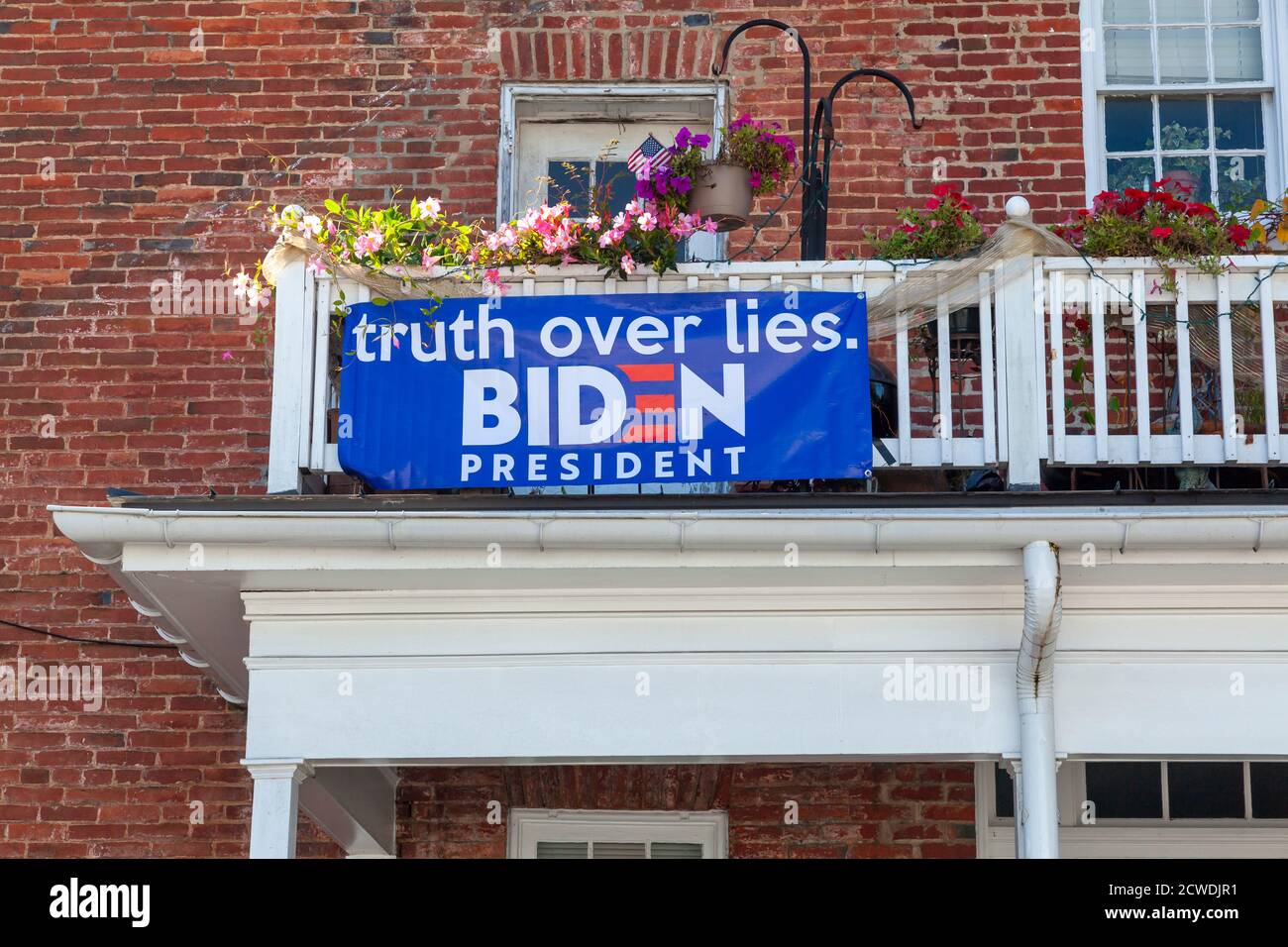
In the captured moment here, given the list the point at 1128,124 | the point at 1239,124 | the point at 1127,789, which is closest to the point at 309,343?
the point at 1127,789

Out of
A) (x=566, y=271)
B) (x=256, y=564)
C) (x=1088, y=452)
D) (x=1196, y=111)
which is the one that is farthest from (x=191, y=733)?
(x=1196, y=111)

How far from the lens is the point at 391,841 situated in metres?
8.16

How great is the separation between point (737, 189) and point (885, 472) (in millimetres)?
1300

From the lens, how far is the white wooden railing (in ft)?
20.7

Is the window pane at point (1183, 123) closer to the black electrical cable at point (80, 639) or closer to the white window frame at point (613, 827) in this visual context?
the white window frame at point (613, 827)

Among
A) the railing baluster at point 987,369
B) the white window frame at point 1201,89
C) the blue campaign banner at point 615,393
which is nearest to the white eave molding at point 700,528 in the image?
the blue campaign banner at point 615,393

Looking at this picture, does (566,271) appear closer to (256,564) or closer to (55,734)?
(256,564)

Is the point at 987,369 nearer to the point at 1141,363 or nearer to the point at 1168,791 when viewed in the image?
the point at 1141,363

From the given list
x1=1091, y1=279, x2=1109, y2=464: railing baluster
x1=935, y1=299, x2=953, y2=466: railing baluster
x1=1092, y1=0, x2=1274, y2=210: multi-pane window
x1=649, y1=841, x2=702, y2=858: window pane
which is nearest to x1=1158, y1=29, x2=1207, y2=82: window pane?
x1=1092, y1=0, x2=1274, y2=210: multi-pane window

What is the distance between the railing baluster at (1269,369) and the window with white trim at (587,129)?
350 centimetres

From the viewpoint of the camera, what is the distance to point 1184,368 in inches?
249

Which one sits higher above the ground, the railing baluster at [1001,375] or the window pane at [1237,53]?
the window pane at [1237,53]

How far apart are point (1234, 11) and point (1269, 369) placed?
12.2 feet

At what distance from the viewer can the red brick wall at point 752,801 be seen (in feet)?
26.6
